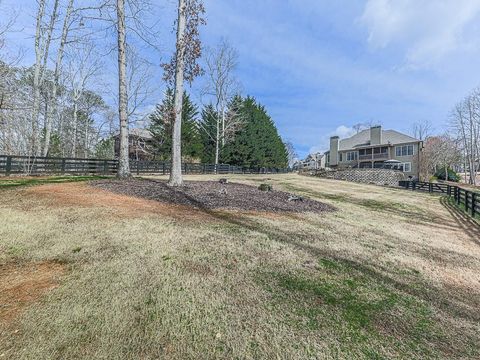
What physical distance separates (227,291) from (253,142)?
3492cm

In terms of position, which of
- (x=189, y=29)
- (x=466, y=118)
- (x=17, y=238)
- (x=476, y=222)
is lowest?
(x=476, y=222)

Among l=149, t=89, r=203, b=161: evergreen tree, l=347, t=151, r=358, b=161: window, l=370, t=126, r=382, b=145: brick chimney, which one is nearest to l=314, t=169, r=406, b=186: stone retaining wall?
l=370, t=126, r=382, b=145: brick chimney

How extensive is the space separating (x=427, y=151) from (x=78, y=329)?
51908 millimetres

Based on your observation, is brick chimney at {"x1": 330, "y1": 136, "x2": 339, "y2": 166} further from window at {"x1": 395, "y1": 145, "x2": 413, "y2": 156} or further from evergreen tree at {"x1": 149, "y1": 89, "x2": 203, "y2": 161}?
evergreen tree at {"x1": 149, "y1": 89, "x2": 203, "y2": 161}

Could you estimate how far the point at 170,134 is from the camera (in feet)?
95.3

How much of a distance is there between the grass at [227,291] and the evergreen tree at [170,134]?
24.9 m

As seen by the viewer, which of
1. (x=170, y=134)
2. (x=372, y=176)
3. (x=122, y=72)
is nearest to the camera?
(x=122, y=72)

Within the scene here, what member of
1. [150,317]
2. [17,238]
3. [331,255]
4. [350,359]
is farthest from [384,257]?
[17,238]

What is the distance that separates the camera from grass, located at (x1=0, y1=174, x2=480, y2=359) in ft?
7.11

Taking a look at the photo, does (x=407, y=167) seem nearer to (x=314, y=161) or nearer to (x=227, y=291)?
(x=227, y=291)

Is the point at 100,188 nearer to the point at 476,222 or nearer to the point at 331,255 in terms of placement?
the point at 331,255

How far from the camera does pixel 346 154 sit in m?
49.1

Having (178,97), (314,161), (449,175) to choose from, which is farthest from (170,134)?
(314,161)

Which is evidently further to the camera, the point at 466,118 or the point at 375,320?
the point at 466,118
